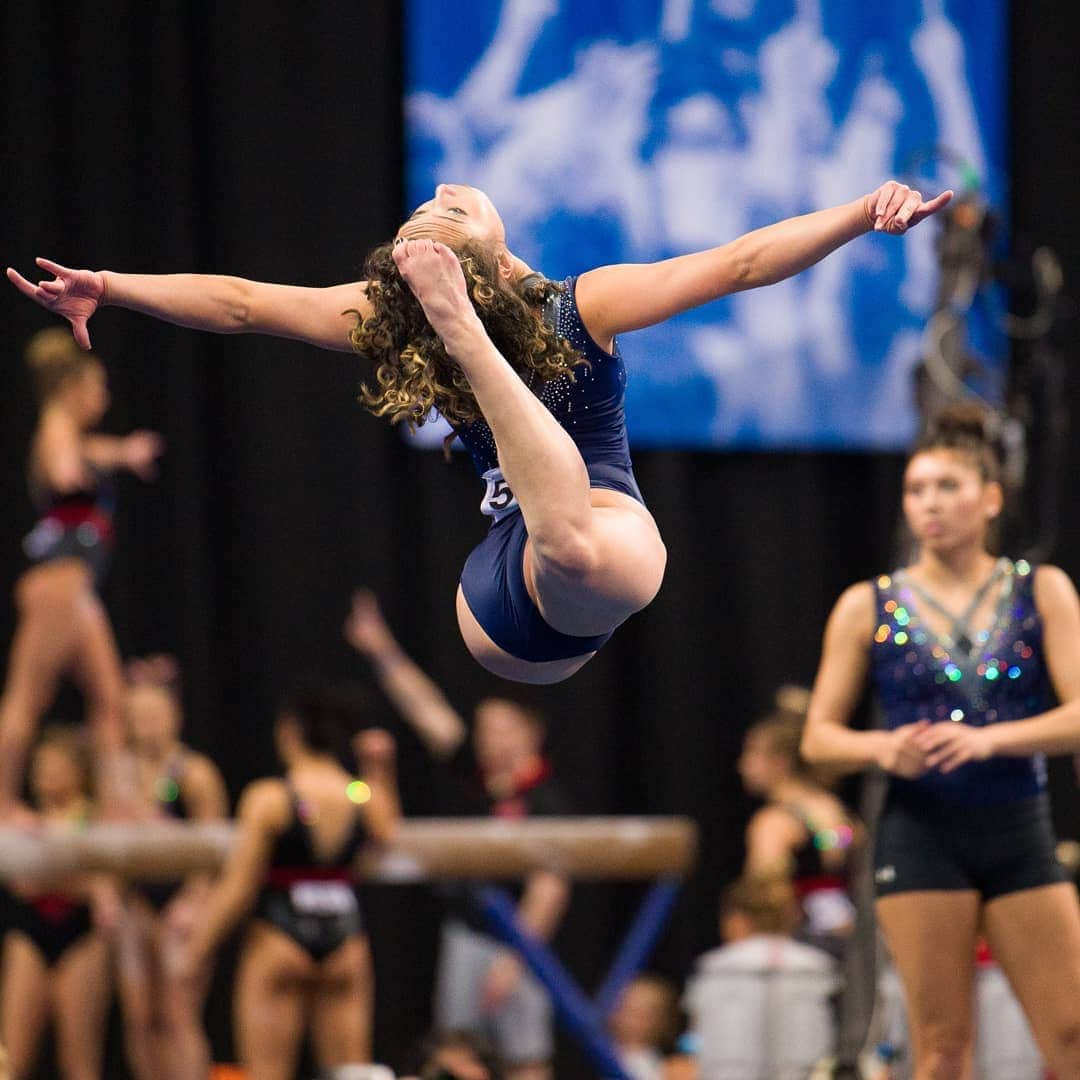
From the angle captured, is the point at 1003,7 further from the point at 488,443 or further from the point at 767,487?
the point at 488,443

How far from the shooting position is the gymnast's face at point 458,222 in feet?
9.93

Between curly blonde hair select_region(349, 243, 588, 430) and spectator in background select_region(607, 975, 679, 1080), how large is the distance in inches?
155

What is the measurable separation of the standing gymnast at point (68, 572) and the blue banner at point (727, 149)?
82.8 inches

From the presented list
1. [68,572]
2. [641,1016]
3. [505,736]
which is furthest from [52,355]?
[641,1016]

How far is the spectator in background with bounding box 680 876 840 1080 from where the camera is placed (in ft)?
16.0

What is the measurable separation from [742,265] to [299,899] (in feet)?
9.34

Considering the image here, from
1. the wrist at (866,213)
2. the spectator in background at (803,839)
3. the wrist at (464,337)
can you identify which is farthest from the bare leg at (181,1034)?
the wrist at (866,213)

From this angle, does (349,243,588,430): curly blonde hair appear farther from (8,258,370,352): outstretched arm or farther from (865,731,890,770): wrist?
(865,731,890,770): wrist

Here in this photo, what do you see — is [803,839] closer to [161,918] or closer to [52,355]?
[161,918]

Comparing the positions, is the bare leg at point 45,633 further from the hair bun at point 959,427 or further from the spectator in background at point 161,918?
the hair bun at point 959,427

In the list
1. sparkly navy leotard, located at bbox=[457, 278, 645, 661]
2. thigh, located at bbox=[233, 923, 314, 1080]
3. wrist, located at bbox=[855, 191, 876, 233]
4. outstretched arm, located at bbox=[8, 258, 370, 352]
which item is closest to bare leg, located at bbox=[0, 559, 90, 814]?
thigh, located at bbox=[233, 923, 314, 1080]

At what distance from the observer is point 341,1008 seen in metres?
5.30

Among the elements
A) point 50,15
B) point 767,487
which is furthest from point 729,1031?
point 50,15

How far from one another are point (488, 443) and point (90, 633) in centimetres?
316
